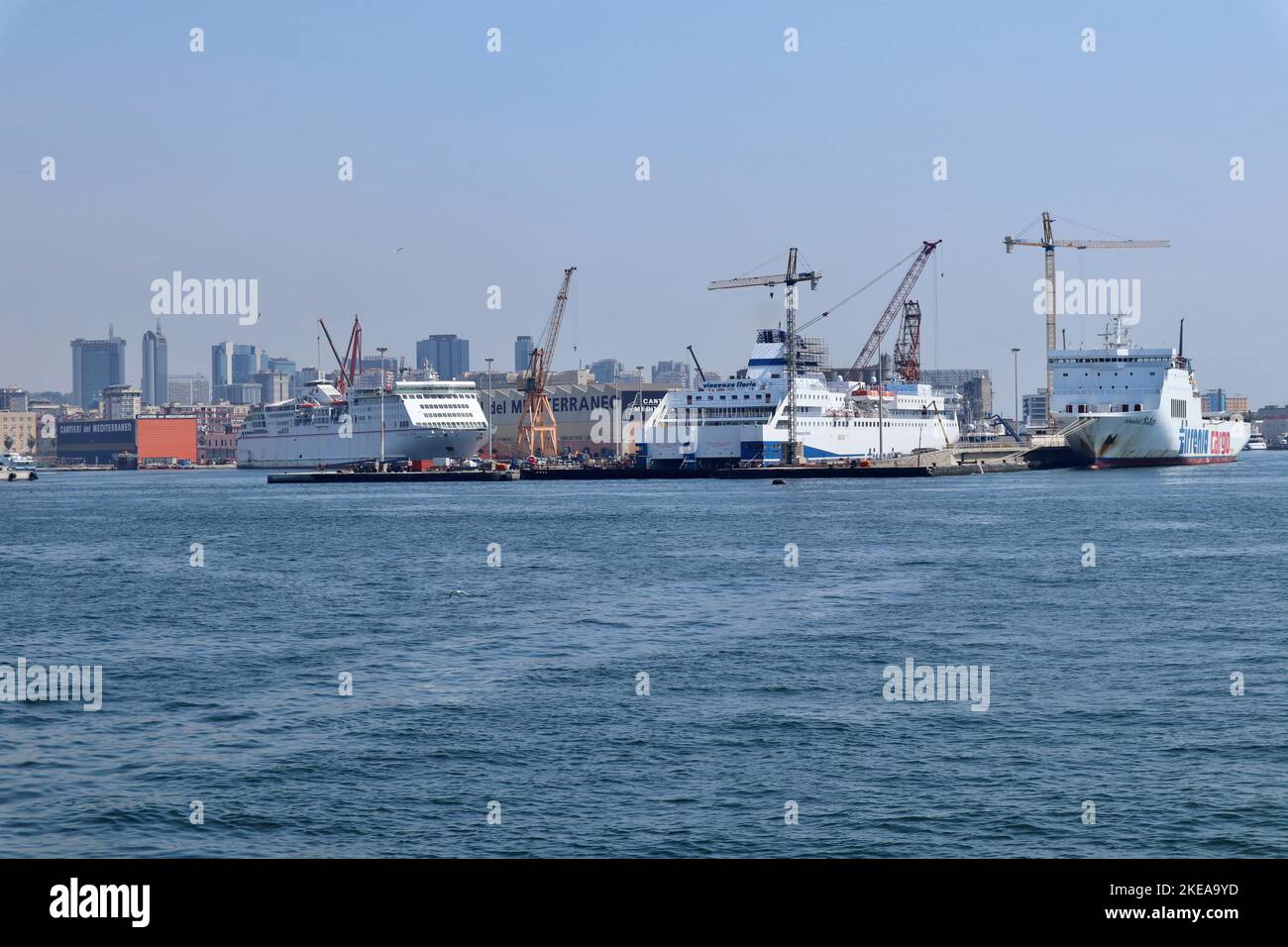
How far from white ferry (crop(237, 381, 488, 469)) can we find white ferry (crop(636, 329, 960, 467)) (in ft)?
66.2

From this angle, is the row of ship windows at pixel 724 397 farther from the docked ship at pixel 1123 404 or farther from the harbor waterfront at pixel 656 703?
the harbor waterfront at pixel 656 703

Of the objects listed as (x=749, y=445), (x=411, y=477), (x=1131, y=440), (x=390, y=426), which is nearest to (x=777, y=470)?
(x=749, y=445)

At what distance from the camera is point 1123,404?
97.8m

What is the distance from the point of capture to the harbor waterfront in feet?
39.9

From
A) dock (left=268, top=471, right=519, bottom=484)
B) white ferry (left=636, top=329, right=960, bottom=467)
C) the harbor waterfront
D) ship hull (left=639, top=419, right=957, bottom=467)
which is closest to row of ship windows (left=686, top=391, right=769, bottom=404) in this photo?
white ferry (left=636, top=329, right=960, bottom=467)

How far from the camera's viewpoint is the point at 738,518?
5197 centimetres

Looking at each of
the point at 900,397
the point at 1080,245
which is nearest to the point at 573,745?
the point at 900,397

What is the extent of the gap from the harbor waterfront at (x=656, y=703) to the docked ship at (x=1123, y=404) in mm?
59618

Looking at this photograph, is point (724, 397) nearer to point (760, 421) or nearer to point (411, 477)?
point (760, 421)

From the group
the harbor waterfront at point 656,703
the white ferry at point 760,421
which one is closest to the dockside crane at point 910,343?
the white ferry at point 760,421

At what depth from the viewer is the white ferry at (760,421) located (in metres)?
99.4
